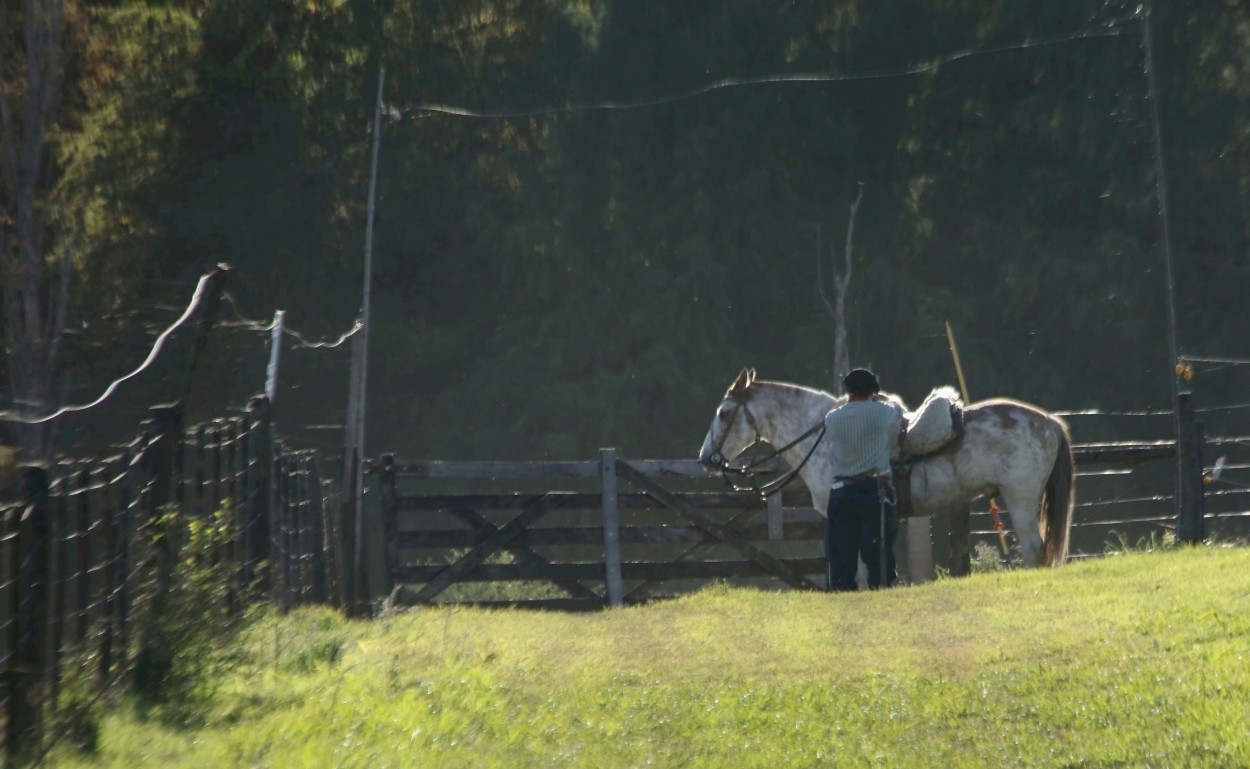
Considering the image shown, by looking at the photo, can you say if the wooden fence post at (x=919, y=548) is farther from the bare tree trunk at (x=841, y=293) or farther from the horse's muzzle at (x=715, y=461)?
the bare tree trunk at (x=841, y=293)

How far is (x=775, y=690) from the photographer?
8953mm

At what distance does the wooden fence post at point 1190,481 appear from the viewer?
Answer: 16.9 metres

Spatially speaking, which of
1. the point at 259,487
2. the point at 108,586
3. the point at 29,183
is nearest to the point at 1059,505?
the point at 259,487

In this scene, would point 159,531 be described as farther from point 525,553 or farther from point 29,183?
point 29,183

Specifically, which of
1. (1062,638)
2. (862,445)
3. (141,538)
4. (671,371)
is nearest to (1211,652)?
(1062,638)

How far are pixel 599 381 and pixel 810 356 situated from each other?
4.86m

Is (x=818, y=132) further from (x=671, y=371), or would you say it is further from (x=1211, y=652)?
(x=1211, y=652)

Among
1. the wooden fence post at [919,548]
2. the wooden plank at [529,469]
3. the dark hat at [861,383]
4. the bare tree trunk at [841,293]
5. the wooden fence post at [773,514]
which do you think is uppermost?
the bare tree trunk at [841,293]

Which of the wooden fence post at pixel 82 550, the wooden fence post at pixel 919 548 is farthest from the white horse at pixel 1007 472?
the wooden fence post at pixel 82 550

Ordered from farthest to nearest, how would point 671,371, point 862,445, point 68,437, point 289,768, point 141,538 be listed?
point 671,371 → point 68,437 → point 862,445 → point 141,538 → point 289,768

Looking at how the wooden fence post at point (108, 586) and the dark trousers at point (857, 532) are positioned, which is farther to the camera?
the dark trousers at point (857, 532)

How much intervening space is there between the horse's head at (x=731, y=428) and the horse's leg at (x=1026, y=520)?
2539 mm

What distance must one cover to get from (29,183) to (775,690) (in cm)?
1666

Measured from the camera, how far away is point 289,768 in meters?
6.53
